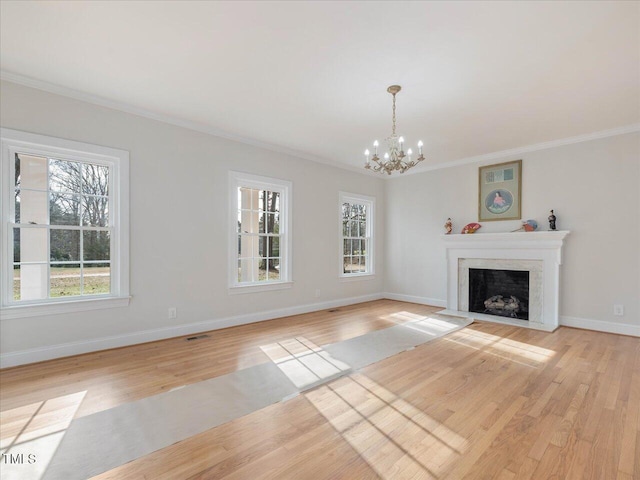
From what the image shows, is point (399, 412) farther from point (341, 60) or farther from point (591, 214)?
point (591, 214)

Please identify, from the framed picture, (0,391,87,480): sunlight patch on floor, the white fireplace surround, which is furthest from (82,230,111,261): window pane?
the framed picture

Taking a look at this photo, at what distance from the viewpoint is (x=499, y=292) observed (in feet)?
18.0

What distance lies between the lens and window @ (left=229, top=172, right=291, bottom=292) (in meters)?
4.63

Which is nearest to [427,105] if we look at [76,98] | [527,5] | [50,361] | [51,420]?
[527,5]

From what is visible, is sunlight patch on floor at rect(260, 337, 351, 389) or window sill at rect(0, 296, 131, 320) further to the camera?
window sill at rect(0, 296, 131, 320)

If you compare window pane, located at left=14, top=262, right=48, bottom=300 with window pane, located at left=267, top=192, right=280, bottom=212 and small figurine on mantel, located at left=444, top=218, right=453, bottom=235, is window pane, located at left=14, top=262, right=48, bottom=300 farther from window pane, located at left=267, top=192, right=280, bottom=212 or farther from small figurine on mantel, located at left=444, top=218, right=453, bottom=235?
small figurine on mantel, located at left=444, top=218, right=453, bottom=235

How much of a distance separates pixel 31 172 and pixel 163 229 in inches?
53.4

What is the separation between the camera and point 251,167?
4801 mm

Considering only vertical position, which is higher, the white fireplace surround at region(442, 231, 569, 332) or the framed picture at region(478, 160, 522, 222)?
the framed picture at region(478, 160, 522, 222)

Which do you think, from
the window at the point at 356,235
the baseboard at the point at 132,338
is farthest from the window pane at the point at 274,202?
the baseboard at the point at 132,338

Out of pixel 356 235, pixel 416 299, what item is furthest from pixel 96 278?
pixel 416 299

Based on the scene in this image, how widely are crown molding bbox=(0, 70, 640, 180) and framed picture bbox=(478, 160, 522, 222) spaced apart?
21 cm

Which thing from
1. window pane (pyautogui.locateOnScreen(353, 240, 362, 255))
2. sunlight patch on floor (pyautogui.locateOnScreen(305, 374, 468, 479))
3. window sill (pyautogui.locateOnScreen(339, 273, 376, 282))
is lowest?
sunlight patch on floor (pyautogui.locateOnScreen(305, 374, 468, 479))

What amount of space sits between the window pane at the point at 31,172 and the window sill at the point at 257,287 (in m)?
2.46
